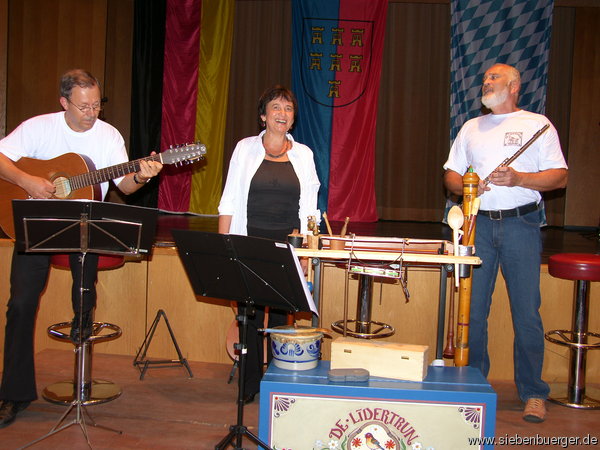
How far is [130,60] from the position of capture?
891cm

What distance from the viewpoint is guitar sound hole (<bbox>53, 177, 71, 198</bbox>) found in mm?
3180

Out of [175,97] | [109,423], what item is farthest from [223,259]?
[175,97]

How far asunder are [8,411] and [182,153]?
1.52 m

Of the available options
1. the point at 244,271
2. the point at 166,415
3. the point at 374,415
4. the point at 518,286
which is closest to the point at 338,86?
the point at 518,286

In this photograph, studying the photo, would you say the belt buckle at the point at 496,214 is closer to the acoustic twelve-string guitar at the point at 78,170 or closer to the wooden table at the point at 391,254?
the wooden table at the point at 391,254

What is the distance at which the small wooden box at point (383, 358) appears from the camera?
8.20 ft

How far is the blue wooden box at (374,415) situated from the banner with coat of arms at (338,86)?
19.2 ft

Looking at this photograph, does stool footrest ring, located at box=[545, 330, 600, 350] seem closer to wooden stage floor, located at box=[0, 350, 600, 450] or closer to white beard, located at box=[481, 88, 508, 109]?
wooden stage floor, located at box=[0, 350, 600, 450]

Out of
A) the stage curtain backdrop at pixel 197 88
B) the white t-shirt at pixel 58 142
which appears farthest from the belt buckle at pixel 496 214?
the stage curtain backdrop at pixel 197 88

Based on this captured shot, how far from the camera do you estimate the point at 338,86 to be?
8.12m

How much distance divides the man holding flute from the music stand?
166 cm

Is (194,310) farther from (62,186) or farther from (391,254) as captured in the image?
(391,254)

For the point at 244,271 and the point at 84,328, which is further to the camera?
the point at 84,328

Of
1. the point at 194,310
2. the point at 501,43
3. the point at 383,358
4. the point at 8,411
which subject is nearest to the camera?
the point at 383,358
